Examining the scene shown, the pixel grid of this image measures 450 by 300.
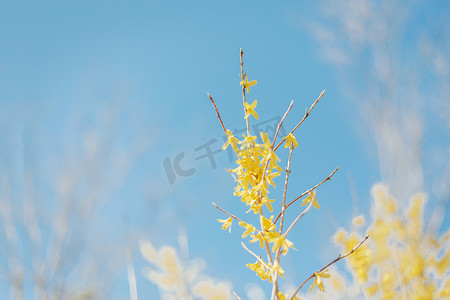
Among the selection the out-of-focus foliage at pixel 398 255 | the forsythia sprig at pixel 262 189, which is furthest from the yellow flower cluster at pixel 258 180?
the out-of-focus foliage at pixel 398 255

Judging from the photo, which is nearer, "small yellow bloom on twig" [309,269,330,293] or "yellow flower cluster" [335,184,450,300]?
"small yellow bloom on twig" [309,269,330,293]

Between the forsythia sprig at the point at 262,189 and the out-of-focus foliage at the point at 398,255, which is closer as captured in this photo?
the forsythia sprig at the point at 262,189

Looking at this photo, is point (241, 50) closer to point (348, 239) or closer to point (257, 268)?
point (257, 268)

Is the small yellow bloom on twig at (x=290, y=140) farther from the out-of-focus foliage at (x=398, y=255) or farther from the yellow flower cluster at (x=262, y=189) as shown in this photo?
the out-of-focus foliage at (x=398, y=255)

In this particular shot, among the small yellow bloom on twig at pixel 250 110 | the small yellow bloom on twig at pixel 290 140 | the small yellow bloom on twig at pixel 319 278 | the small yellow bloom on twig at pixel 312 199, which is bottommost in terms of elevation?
the small yellow bloom on twig at pixel 319 278

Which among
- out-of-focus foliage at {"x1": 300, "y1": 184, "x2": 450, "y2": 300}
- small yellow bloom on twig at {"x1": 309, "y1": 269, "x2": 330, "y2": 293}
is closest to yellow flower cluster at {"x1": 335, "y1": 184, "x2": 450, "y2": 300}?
out-of-focus foliage at {"x1": 300, "y1": 184, "x2": 450, "y2": 300}

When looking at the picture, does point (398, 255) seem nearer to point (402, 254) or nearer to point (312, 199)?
point (402, 254)

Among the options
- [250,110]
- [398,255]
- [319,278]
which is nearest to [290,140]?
[250,110]

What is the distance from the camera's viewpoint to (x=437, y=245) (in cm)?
276

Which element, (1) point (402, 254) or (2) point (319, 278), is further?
(1) point (402, 254)

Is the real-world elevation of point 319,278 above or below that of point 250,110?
below

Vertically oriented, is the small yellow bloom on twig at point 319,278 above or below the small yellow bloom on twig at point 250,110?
below

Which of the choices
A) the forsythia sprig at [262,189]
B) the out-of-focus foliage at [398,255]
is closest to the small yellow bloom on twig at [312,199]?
the forsythia sprig at [262,189]

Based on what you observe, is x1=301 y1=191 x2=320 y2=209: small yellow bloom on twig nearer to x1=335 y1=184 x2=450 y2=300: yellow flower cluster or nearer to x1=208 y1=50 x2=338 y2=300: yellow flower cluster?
x1=208 y1=50 x2=338 y2=300: yellow flower cluster
